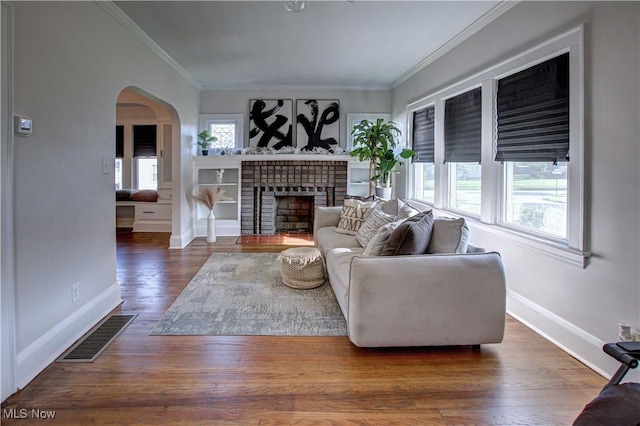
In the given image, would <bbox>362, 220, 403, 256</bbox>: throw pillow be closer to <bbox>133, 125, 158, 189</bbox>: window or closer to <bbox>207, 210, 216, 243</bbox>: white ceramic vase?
<bbox>207, 210, 216, 243</bbox>: white ceramic vase

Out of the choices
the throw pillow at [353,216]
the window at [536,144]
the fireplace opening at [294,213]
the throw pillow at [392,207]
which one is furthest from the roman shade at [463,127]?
the fireplace opening at [294,213]

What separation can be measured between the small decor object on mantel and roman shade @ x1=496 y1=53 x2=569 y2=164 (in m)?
4.37

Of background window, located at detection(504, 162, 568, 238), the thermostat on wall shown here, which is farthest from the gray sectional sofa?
A: the thermostat on wall

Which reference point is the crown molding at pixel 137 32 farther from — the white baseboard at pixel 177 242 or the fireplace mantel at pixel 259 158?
the white baseboard at pixel 177 242

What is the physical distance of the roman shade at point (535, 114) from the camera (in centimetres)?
264

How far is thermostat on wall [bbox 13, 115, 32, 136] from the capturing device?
82.8 inches

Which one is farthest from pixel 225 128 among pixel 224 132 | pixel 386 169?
pixel 386 169

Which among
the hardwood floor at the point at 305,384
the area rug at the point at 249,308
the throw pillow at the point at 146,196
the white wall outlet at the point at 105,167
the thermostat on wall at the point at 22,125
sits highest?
the thermostat on wall at the point at 22,125

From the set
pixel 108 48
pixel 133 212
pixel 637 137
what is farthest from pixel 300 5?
pixel 133 212

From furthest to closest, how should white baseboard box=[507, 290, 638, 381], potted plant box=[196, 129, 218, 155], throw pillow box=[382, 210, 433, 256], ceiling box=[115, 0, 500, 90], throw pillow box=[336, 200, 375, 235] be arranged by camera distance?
potted plant box=[196, 129, 218, 155] → throw pillow box=[336, 200, 375, 235] → ceiling box=[115, 0, 500, 90] → throw pillow box=[382, 210, 433, 256] → white baseboard box=[507, 290, 638, 381]

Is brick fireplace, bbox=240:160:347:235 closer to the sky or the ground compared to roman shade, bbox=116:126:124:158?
closer to the ground

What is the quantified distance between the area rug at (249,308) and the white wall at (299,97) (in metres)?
3.45

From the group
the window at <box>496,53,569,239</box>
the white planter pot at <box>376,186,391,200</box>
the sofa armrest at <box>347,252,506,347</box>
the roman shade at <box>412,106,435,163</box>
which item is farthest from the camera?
the white planter pot at <box>376,186,391,200</box>

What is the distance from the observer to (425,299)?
243 centimetres
